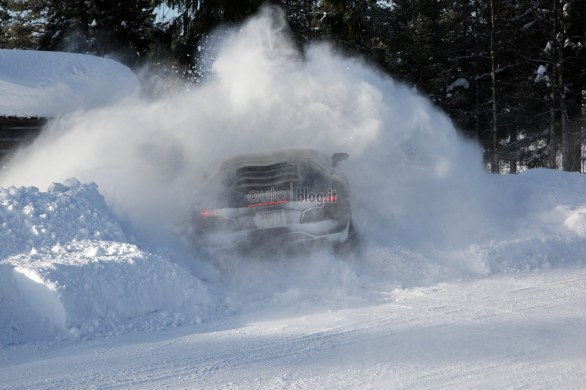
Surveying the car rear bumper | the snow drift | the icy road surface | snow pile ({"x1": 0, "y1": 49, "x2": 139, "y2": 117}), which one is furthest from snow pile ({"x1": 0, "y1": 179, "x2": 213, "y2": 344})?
snow pile ({"x1": 0, "y1": 49, "x2": 139, "y2": 117})

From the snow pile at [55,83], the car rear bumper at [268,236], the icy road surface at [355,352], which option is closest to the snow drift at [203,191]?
the car rear bumper at [268,236]

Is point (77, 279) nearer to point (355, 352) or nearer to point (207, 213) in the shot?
point (207, 213)

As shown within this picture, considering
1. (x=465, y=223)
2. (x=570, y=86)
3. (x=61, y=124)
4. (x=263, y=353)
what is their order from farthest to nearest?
(x=570, y=86) < (x=61, y=124) < (x=465, y=223) < (x=263, y=353)

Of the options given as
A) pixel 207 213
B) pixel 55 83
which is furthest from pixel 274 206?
pixel 55 83

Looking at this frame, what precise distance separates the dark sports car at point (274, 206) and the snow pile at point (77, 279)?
87cm

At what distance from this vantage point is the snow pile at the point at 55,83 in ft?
42.2

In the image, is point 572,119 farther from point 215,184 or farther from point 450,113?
point 215,184

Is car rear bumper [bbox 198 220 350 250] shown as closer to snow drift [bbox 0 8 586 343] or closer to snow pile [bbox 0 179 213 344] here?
snow drift [bbox 0 8 586 343]

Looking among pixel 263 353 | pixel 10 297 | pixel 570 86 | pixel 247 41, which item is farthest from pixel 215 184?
pixel 570 86

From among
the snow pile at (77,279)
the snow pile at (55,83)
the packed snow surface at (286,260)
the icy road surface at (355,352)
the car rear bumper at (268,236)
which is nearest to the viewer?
the icy road surface at (355,352)

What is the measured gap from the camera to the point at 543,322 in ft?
17.1

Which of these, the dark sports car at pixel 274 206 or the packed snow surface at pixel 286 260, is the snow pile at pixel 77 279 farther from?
the dark sports car at pixel 274 206

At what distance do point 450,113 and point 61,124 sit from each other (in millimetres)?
17986

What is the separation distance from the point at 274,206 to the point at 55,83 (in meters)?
8.52
